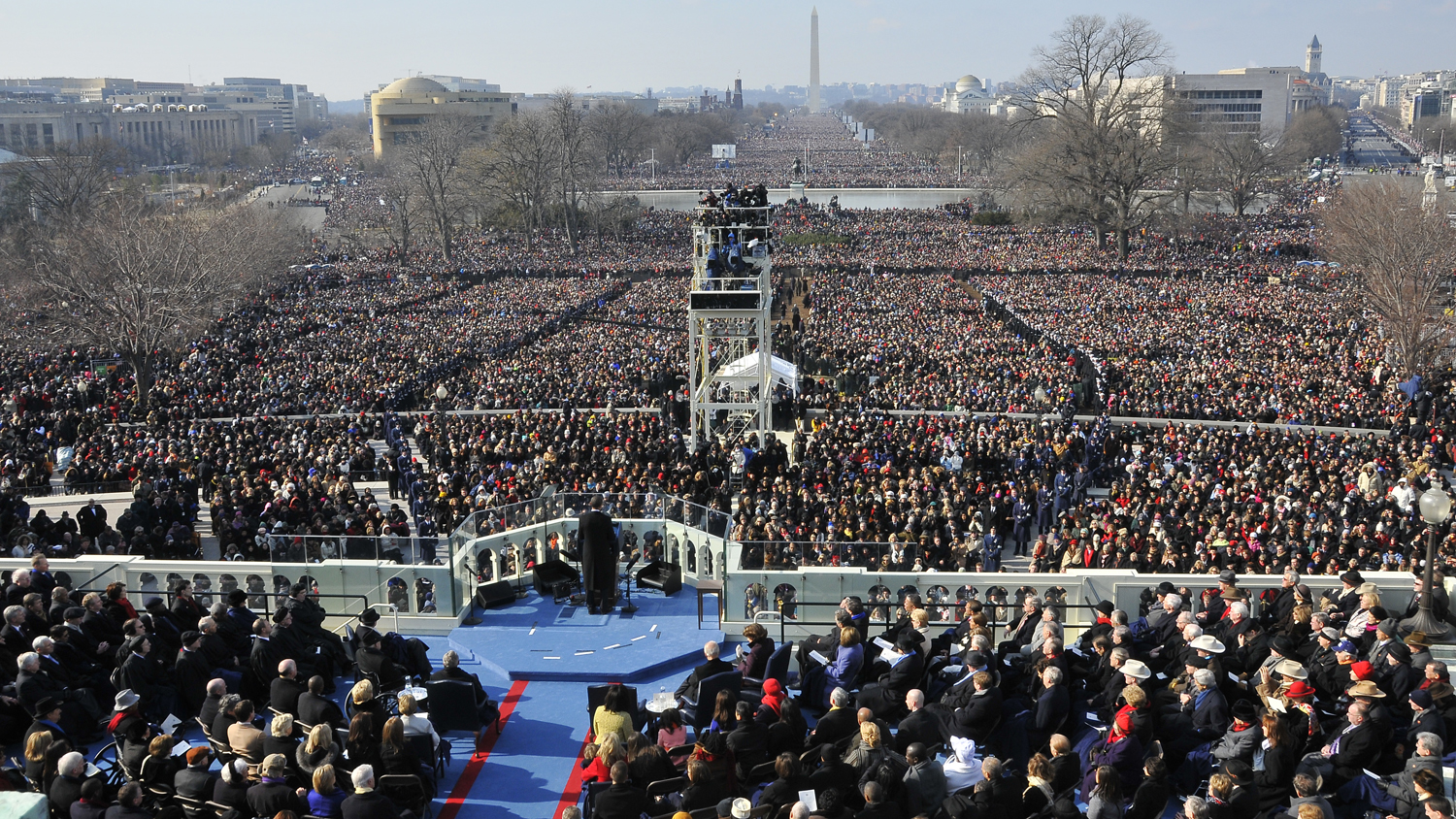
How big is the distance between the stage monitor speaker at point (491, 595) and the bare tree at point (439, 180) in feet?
185

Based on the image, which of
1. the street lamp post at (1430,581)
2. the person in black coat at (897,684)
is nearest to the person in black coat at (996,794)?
the person in black coat at (897,684)

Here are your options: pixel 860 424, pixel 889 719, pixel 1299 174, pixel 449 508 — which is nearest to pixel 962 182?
pixel 1299 174

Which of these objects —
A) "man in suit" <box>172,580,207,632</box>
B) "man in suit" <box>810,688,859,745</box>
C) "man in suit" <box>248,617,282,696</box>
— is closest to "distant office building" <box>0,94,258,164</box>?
"man in suit" <box>172,580,207,632</box>

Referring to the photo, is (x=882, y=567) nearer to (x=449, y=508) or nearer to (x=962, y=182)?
(x=449, y=508)

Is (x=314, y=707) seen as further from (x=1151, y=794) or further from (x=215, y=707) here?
(x=1151, y=794)

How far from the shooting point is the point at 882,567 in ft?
40.5

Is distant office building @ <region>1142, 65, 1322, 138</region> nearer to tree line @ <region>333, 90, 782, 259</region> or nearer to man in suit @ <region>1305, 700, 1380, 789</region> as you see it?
tree line @ <region>333, 90, 782, 259</region>

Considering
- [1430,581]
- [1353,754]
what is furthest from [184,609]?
[1430,581]

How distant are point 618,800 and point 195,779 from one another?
2881mm

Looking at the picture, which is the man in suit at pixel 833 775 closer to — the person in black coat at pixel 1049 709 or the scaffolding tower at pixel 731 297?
the person in black coat at pixel 1049 709

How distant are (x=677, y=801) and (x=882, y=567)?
488 cm

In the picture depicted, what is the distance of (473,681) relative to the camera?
980cm

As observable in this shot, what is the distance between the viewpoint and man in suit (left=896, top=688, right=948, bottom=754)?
845 centimetres

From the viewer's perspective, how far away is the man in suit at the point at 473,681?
9516 millimetres
